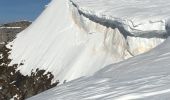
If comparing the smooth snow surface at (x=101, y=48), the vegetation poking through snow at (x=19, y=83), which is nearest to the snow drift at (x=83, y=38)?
the smooth snow surface at (x=101, y=48)

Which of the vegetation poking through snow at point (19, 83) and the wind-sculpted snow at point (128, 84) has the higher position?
the wind-sculpted snow at point (128, 84)

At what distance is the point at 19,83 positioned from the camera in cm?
1351

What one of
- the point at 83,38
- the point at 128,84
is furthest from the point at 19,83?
the point at 128,84

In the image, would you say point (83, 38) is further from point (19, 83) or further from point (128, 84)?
point (128, 84)

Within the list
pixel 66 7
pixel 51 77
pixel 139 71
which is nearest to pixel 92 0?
pixel 66 7

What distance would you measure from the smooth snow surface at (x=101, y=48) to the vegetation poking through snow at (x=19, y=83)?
2.24 feet

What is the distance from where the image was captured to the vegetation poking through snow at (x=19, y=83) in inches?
456

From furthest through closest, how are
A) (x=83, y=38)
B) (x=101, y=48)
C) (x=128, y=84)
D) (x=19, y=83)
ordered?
(x=83, y=38), (x=19, y=83), (x=101, y=48), (x=128, y=84)

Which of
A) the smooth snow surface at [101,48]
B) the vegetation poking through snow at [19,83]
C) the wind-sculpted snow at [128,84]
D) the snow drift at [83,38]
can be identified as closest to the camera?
the wind-sculpted snow at [128,84]

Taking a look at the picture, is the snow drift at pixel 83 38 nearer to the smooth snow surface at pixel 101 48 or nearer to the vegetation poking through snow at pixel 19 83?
the smooth snow surface at pixel 101 48

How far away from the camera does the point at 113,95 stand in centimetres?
417

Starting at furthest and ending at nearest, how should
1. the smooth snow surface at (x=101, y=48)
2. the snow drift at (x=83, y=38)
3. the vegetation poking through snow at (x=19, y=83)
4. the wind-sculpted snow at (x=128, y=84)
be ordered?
1. the vegetation poking through snow at (x=19, y=83)
2. the snow drift at (x=83, y=38)
3. the smooth snow surface at (x=101, y=48)
4. the wind-sculpted snow at (x=128, y=84)

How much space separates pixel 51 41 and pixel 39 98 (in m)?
10.3

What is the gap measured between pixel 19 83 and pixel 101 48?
2.57 meters
